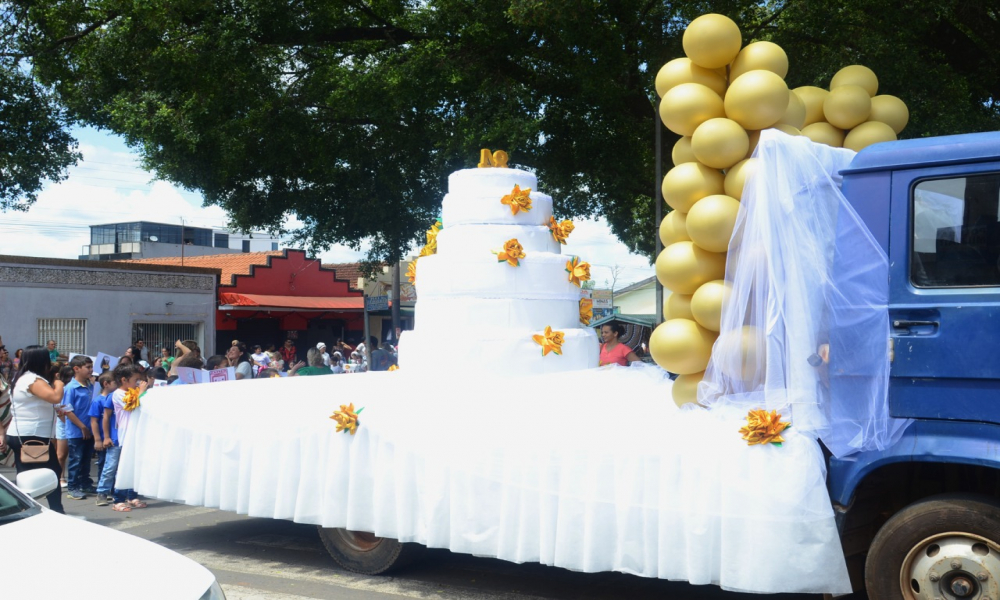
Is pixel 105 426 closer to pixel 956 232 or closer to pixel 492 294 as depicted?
pixel 492 294

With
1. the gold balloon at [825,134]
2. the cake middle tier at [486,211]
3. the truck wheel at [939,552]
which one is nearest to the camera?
the truck wheel at [939,552]

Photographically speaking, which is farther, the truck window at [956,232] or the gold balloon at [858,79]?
the gold balloon at [858,79]

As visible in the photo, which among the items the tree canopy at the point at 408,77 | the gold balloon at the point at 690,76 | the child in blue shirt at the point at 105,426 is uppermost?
the tree canopy at the point at 408,77

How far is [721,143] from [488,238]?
2.65 m

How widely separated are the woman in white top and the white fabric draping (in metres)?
5.96

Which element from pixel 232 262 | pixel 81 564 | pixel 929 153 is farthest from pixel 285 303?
pixel 929 153

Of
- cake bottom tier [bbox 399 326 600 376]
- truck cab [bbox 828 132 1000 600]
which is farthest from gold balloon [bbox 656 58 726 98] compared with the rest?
cake bottom tier [bbox 399 326 600 376]

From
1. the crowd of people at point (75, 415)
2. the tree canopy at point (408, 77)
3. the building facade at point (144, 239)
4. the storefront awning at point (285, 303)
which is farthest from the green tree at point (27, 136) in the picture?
the building facade at point (144, 239)

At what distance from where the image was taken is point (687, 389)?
5465 millimetres

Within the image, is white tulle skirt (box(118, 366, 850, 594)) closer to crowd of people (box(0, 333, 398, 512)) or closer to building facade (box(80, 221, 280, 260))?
crowd of people (box(0, 333, 398, 512))

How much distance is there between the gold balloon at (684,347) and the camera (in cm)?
538

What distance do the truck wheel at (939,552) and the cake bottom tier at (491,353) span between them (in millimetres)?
3387

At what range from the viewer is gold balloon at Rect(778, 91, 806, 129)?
18.7ft

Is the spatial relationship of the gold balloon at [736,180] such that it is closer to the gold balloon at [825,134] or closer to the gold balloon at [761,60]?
the gold balloon at [761,60]
